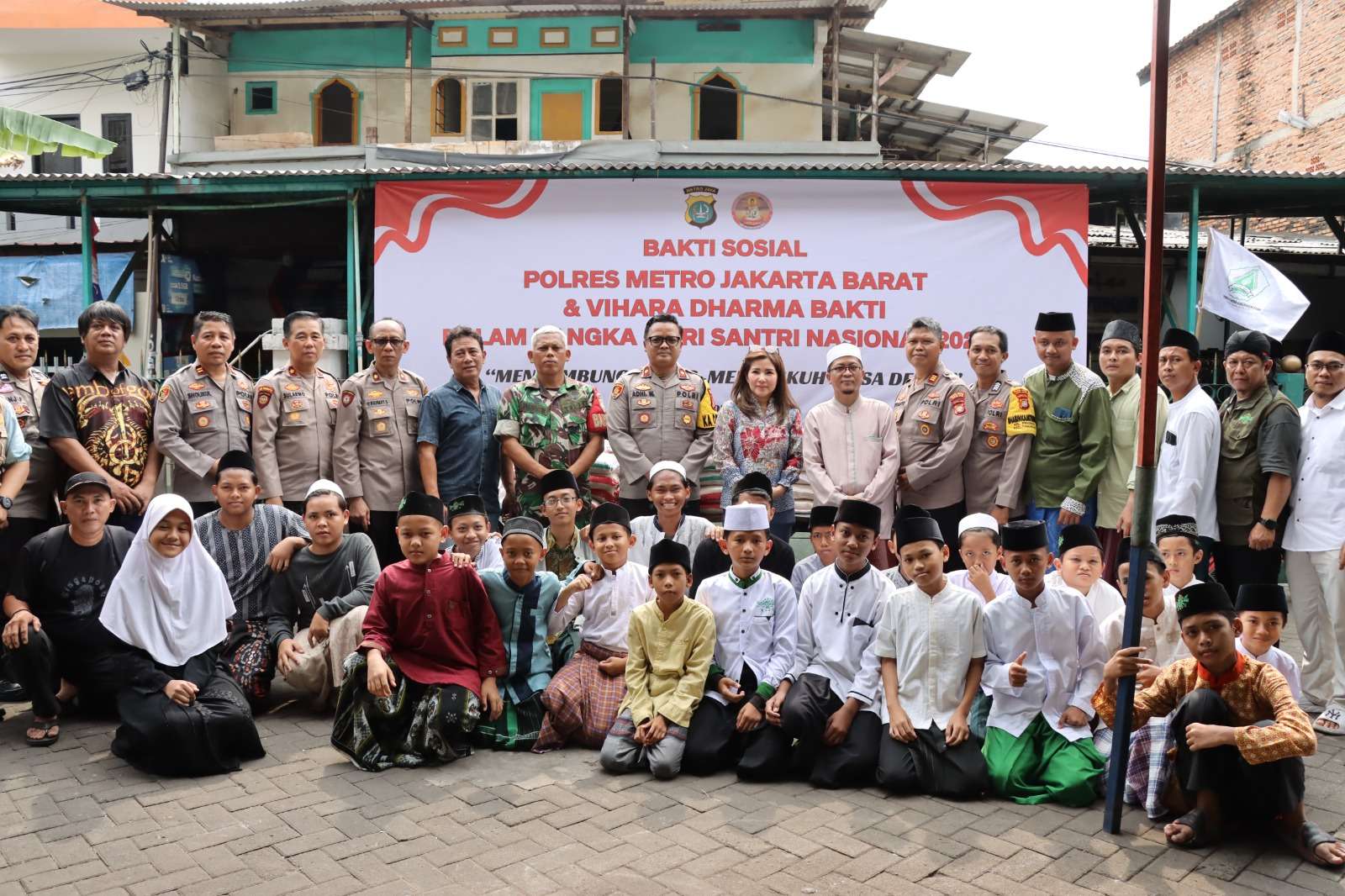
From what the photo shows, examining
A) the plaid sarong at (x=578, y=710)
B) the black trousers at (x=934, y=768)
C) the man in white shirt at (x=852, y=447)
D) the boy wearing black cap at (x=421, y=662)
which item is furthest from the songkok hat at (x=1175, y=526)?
the boy wearing black cap at (x=421, y=662)

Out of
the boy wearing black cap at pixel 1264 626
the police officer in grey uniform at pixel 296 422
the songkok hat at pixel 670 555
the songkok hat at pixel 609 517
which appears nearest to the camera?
the boy wearing black cap at pixel 1264 626

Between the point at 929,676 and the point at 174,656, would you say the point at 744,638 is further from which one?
the point at 174,656

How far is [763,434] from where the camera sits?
5742 millimetres

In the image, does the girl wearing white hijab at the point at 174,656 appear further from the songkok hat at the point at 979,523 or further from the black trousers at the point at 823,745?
the songkok hat at the point at 979,523

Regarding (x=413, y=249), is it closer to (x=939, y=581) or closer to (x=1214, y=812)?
(x=939, y=581)

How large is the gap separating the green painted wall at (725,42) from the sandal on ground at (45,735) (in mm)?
14517

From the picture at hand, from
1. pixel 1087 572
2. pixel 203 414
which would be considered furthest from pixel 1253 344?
pixel 203 414

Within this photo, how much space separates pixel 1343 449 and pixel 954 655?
7.96 ft

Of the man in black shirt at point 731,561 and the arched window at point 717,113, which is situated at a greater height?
the arched window at point 717,113

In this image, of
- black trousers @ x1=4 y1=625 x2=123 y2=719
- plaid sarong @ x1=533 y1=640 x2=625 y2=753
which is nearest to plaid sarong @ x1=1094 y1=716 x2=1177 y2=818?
plaid sarong @ x1=533 y1=640 x2=625 y2=753

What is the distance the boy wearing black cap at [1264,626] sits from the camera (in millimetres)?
3850

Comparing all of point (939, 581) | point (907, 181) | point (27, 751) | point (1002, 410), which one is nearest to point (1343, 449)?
point (1002, 410)

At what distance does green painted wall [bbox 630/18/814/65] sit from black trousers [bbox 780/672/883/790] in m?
14.2

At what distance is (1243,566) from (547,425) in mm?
3844
